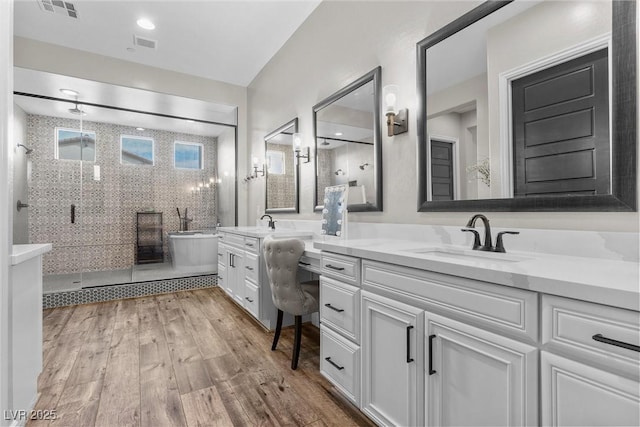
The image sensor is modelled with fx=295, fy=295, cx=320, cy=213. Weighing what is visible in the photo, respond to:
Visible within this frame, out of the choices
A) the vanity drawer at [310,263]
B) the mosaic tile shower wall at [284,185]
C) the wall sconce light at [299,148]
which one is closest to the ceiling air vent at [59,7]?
the mosaic tile shower wall at [284,185]

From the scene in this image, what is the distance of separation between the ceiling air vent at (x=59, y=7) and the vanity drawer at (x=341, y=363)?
3.74 meters

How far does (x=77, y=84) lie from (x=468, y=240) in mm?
4683

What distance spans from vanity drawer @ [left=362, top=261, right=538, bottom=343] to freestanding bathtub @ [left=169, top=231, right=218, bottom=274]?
152 inches

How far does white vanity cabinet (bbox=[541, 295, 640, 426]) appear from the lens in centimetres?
67

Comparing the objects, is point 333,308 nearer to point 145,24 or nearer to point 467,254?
point 467,254

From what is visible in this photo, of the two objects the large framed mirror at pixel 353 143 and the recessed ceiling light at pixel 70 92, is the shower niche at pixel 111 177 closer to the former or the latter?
the recessed ceiling light at pixel 70 92

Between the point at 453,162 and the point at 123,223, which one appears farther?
the point at 123,223

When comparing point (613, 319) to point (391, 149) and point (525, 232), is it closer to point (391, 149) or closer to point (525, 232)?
point (525, 232)

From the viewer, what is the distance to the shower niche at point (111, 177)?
12.6 ft

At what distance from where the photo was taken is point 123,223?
462cm

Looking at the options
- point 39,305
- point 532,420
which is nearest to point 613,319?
point 532,420

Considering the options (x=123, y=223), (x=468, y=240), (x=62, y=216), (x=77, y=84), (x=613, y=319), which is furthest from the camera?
(x=123, y=223)

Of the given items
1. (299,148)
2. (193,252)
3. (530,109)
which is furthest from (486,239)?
(193,252)

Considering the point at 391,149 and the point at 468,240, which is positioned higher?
the point at 391,149
